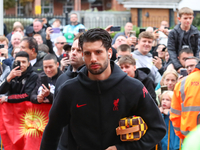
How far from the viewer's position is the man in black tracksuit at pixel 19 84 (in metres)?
6.27

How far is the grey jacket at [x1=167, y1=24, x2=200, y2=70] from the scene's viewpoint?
716cm

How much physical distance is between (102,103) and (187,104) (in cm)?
236

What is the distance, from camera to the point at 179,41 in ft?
23.9

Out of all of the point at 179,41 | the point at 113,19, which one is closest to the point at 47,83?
the point at 179,41

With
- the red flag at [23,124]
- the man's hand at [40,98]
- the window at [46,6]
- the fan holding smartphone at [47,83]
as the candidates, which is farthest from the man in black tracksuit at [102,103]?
the window at [46,6]

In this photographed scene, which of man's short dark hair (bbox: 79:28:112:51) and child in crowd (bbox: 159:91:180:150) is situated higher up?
man's short dark hair (bbox: 79:28:112:51)

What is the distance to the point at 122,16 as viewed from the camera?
88.5 feet

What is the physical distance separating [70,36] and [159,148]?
6037mm

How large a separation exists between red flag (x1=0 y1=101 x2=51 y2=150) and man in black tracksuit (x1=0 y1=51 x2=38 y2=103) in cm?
15

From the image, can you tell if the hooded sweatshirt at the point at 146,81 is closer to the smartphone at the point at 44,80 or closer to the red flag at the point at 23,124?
the smartphone at the point at 44,80

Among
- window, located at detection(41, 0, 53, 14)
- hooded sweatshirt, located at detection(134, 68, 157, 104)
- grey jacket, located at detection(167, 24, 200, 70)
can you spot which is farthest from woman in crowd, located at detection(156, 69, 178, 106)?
window, located at detection(41, 0, 53, 14)

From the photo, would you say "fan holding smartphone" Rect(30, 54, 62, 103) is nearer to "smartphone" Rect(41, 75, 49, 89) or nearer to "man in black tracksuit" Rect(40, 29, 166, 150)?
"smartphone" Rect(41, 75, 49, 89)

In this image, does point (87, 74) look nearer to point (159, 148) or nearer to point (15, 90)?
point (159, 148)

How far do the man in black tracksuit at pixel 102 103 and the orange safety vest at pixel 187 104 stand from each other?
1998 millimetres
